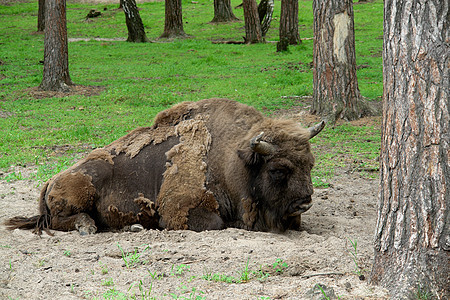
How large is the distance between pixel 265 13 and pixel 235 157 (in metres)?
22.2

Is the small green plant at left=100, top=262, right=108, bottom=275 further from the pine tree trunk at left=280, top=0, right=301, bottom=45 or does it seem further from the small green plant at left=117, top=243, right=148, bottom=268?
the pine tree trunk at left=280, top=0, right=301, bottom=45

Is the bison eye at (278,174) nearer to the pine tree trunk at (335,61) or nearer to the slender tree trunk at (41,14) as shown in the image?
the pine tree trunk at (335,61)

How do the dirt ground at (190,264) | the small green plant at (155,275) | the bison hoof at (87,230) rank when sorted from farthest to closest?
1. the bison hoof at (87,230)
2. the small green plant at (155,275)
3. the dirt ground at (190,264)

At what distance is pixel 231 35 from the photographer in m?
29.1

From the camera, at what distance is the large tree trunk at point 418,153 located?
3.70 metres

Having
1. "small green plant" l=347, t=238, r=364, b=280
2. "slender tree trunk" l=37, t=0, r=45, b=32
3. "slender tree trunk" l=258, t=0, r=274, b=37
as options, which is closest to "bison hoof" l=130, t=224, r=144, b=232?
"small green plant" l=347, t=238, r=364, b=280

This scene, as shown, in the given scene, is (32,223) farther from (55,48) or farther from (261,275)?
(55,48)

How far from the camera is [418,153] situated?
3783 millimetres

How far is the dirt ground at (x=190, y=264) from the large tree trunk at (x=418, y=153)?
334mm

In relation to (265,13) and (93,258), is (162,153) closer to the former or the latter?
(93,258)

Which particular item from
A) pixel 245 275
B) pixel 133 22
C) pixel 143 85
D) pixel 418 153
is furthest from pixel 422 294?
pixel 133 22

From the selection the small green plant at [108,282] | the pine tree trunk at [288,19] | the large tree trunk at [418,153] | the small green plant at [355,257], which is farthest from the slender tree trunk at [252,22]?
the small green plant at [108,282]

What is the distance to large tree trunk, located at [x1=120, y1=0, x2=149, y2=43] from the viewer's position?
2522 cm

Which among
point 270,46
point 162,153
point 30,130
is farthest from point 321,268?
point 270,46
